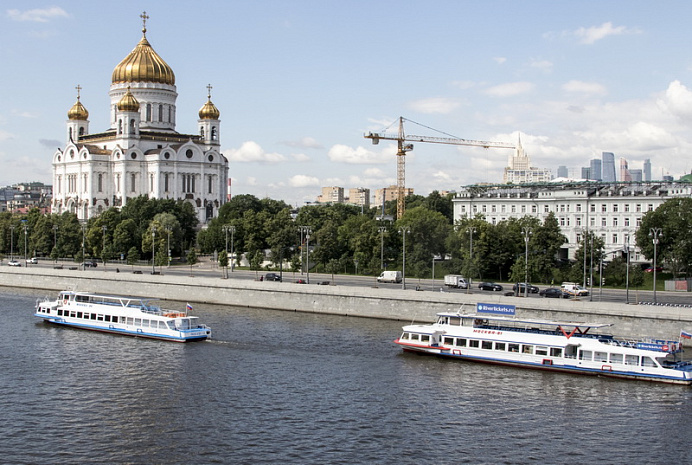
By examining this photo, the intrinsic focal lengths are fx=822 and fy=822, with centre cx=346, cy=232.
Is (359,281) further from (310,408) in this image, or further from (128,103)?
(128,103)

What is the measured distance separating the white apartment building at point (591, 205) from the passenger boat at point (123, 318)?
44438 mm

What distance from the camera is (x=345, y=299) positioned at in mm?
60312

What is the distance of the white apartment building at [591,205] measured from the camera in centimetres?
8481

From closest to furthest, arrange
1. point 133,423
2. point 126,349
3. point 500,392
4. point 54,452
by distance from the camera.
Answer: point 54,452 → point 133,423 → point 500,392 → point 126,349

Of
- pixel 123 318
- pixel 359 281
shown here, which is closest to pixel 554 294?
pixel 359 281

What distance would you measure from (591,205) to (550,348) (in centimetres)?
4762

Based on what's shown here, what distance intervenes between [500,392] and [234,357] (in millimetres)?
14802

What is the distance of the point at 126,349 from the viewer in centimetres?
4816

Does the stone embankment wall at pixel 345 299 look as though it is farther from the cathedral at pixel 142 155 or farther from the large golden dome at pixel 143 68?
the large golden dome at pixel 143 68

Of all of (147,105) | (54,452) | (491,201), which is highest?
(147,105)

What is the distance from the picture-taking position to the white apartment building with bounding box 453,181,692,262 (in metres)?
84.8

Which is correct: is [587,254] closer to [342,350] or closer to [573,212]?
[573,212]

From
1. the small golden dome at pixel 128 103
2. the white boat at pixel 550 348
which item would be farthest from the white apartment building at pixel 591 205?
the small golden dome at pixel 128 103

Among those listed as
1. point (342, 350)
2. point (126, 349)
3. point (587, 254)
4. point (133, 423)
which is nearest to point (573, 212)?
point (587, 254)
